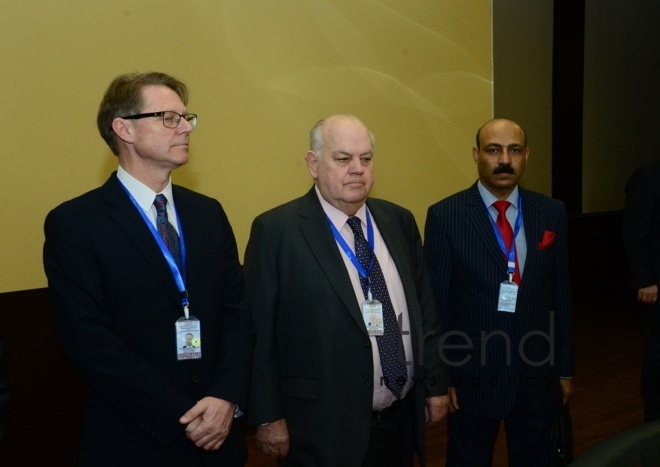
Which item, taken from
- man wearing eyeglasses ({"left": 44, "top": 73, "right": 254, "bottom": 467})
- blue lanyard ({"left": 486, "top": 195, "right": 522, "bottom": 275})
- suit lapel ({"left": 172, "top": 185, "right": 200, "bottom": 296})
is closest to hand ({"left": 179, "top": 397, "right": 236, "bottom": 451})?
man wearing eyeglasses ({"left": 44, "top": 73, "right": 254, "bottom": 467})

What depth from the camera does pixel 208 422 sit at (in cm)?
209

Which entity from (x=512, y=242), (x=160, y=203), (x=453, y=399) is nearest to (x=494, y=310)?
(x=512, y=242)

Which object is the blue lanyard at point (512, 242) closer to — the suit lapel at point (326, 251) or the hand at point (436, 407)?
the hand at point (436, 407)

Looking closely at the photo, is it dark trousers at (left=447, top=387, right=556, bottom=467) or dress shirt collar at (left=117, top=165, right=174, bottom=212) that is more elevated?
dress shirt collar at (left=117, top=165, right=174, bottom=212)

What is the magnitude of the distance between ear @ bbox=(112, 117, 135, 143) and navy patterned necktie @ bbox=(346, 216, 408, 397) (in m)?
0.84

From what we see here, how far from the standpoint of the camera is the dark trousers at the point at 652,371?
3.98 metres

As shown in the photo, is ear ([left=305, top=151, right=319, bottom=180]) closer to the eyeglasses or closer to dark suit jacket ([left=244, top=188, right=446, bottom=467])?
dark suit jacket ([left=244, top=188, right=446, bottom=467])

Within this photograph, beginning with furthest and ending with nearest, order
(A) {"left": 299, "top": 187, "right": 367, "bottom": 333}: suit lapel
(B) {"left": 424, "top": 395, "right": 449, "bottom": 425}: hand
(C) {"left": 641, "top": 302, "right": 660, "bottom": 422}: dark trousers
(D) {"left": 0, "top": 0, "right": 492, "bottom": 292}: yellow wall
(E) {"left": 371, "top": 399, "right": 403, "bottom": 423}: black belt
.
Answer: (C) {"left": 641, "top": 302, "right": 660, "bottom": 422}: dark trousers → (D) {"left": 0, "top": 0, "right": 492, "bottom": 292}: yellow wall → (B) {"left": 424, "top": 395, "right": 449, "bottom": 425}: hand → (E) {"left": 371, "top": 399, "right": 403, "bottom": 423}: black belt → (A) {"left": 299, "top": 187, "right": 367, "bottom": 333}: suit lapel

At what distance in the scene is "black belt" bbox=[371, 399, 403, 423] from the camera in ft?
8.11

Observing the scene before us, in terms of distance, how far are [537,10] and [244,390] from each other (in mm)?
6111

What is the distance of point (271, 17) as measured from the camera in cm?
416

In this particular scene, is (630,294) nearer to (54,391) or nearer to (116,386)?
(54,391)

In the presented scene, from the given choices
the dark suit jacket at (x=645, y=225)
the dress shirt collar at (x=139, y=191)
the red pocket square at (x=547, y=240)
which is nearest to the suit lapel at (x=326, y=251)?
the dress shirt collar at (x=139, y=191)

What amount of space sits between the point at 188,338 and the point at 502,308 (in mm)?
1251
